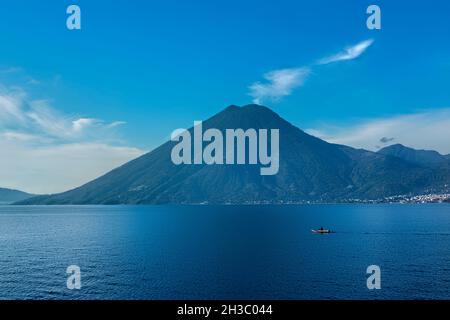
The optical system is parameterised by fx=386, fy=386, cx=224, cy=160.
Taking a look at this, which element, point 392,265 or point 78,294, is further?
point 392,265

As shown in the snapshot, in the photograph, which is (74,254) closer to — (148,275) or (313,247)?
(148,275)

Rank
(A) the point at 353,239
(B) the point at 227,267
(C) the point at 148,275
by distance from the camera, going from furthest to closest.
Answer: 1. (A) the point at 353,239
2. (B) the point at 227,267
3. (C) the point at 148,275
